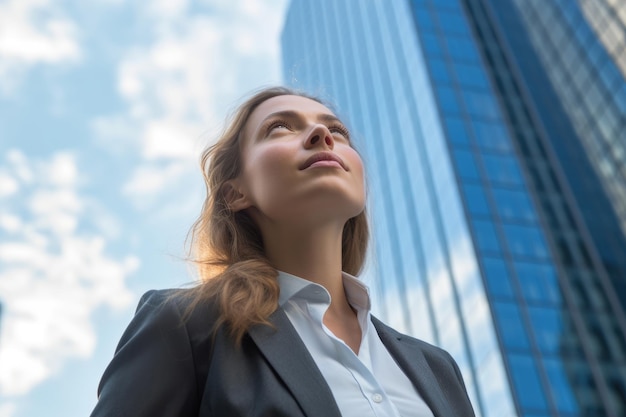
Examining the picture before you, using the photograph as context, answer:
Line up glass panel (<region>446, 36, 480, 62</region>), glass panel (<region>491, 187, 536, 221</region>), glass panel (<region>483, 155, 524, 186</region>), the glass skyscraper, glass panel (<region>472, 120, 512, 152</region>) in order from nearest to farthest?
the glass skyscraper → glass panel (<region>491, 187, 536, 221</region>) → glass panel (<region>483, 155, 524, 186</region>) → glass panel (<region>472, 120, 512, 152</region>) → glass panel (<region>446, 36, 480, 62</region>)

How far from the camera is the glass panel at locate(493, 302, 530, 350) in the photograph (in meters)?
26.6

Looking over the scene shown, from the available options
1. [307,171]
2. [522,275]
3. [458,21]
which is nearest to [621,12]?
[458,21]

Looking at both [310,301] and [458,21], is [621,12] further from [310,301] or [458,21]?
[310,301]

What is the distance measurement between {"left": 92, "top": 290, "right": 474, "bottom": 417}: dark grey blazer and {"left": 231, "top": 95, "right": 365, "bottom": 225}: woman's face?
0.39 m

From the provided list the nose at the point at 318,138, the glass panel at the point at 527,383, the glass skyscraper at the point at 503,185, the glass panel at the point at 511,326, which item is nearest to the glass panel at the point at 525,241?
the glass skyscraper at the point at 503,185

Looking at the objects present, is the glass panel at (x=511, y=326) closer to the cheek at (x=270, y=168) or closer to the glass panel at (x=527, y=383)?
the glass panel at (x=527, y=383)

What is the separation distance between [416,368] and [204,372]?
0.75m

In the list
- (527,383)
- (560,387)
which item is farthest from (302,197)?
(560,387)

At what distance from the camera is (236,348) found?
6.81 feet

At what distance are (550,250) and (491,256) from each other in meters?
4.25

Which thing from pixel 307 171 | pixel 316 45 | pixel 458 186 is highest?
pixel 316 45

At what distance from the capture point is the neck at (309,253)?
2.54 metres

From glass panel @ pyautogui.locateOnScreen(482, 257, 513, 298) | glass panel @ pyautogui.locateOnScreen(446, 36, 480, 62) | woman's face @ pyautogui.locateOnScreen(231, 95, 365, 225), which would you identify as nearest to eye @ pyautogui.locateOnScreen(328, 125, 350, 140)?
woman's face @ pyautogui.locateOnScreen(231, 95, 365, 225)

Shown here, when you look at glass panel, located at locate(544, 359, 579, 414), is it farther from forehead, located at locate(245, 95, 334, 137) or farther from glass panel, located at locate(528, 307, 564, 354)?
forehead, located at locate(245, 95, 334, 137)
